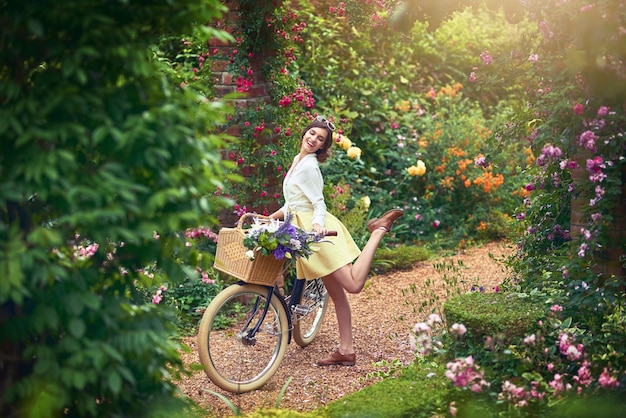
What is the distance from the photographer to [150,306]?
286 centimetres

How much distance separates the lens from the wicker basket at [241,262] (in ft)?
14.5

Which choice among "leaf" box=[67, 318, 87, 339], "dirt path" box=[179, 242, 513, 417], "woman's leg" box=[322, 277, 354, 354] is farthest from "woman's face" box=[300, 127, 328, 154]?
"leaf" box=[67, 318, 87, 339]

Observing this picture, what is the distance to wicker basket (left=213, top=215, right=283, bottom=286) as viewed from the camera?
4410 millimetres

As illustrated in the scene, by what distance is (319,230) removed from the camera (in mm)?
4555

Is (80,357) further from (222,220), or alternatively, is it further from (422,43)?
(422,43)

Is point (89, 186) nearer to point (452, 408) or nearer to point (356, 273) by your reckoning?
point (452, 408)

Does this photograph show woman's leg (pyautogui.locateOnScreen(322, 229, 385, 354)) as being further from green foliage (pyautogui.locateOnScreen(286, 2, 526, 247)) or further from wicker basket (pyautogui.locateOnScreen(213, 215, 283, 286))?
green foliage (pyautogui.locateOnScreen(286, 2, 526, 247))

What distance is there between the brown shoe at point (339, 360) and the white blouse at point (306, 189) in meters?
0.89

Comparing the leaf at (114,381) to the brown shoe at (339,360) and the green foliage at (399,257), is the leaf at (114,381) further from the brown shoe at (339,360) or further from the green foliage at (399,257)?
the green foliage at (399,257)

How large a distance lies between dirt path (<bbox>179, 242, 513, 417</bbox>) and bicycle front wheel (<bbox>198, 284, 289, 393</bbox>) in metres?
0.10

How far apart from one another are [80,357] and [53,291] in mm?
242

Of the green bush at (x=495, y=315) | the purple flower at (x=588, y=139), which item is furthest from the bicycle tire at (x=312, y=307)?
the purple flower at (x=588, y=139)

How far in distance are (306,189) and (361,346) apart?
124cm

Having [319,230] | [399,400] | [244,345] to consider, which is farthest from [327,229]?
[399,400]
